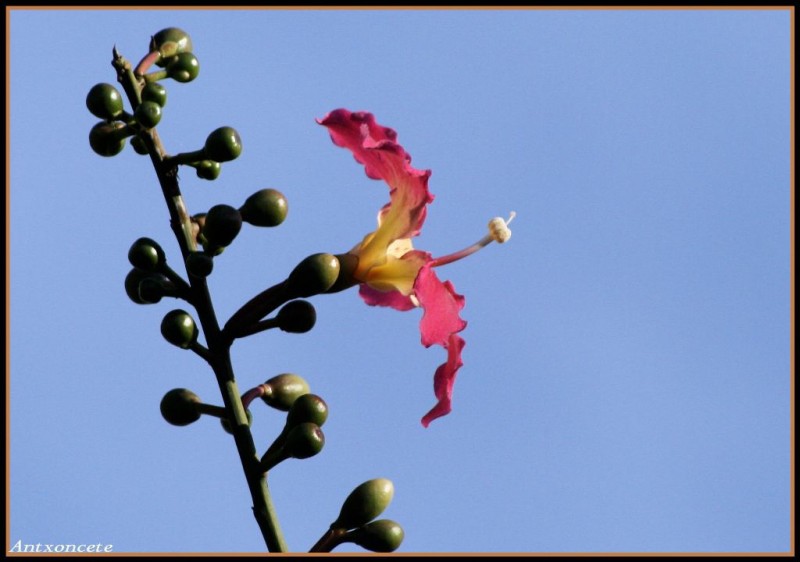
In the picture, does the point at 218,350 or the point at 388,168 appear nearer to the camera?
the point at 218,350

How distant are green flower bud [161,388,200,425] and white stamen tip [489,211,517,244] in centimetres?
97

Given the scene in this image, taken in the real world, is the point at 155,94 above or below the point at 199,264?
above

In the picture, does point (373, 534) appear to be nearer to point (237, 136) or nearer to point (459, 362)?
point (459, 362)

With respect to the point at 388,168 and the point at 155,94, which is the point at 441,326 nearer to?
the point at 388,168

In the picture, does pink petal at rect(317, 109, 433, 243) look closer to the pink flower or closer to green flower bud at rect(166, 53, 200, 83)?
the pink flower

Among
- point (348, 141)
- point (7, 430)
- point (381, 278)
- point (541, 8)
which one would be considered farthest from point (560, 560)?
point (541, 8)

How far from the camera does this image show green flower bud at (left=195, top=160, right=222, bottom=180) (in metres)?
2.50

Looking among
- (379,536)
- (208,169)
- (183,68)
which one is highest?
(183,68)

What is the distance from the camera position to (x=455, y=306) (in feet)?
8.90

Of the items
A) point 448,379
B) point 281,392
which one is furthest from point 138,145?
point 448,379

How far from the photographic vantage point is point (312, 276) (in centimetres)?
248

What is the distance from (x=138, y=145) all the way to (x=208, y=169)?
183 millimetres

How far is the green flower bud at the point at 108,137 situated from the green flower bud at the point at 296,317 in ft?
1.91

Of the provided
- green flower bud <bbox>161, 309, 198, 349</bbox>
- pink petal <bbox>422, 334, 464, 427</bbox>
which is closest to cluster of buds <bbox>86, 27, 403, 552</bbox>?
green flower bud <bbox>161, 309, 198, 349</bbox>
